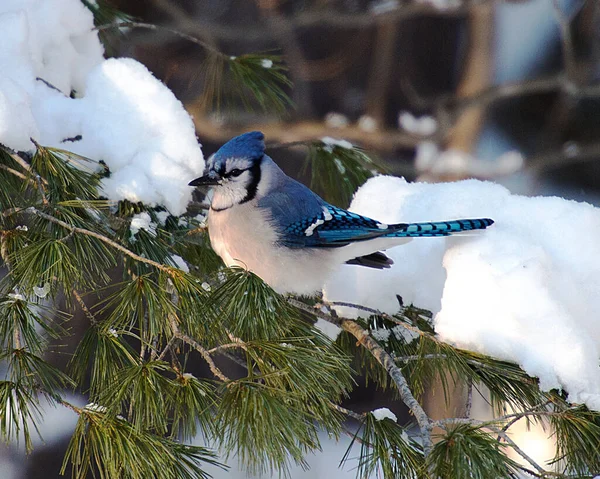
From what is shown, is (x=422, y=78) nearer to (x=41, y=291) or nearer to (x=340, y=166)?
(x=340, y=166)

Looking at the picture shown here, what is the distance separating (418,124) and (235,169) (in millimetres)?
2257

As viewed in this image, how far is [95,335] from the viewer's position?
100cm

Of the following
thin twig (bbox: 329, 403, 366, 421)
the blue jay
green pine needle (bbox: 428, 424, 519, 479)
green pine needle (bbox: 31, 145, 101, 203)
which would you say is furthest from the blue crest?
green pine needle (bbox: 428, 424, 519, 479)

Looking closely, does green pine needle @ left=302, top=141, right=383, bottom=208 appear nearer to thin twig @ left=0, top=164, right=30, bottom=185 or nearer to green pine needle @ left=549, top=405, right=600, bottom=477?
thin twig @ left=0, top=164, right=30, bottom=185

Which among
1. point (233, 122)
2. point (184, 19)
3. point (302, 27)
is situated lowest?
point (233, 122)

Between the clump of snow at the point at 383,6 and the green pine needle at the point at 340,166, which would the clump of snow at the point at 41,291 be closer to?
the green pine needle at the point at 340,166

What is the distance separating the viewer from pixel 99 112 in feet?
4.22

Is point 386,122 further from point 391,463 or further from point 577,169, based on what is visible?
point 391,463

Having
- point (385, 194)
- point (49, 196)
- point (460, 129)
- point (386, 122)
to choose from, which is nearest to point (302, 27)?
point (386, 122)

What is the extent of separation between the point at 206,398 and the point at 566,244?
23.0 inches

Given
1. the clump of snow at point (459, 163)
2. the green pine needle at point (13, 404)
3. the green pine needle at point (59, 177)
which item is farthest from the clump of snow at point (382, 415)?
the clump of snow at point (459, 163)

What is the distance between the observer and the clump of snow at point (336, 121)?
3037mm

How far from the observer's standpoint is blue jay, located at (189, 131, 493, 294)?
1239 mm

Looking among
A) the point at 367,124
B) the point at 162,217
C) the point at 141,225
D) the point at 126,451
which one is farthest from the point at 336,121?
the point at 126,451
